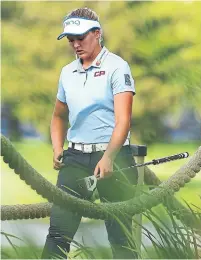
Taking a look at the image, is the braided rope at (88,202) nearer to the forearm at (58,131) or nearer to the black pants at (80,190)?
the black pants at (80,190)

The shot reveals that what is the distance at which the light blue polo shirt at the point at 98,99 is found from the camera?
3.25m

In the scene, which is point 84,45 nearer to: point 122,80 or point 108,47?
point 122,80

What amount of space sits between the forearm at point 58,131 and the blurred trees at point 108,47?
9812mm

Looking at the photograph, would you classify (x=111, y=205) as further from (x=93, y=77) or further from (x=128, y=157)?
(x=93, y=77)

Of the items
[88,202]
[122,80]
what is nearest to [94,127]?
[122,80]

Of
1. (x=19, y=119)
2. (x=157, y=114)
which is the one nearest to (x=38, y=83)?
(x=19, y=119)

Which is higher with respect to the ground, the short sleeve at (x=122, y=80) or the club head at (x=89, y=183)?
the short sleeve at (x=122, y=80)

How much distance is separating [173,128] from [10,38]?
380 cm

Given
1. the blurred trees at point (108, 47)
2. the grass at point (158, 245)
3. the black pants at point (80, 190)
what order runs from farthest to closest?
the blurred trees at point (108, 47), the black pants at point (80, 190), the grass at point (158, 245)

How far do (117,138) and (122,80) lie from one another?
0.82 ft

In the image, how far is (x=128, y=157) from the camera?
10.9ft

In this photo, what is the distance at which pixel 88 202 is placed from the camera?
311 cm

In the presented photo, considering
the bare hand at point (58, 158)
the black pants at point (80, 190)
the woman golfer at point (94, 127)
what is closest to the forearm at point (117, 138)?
the woman golfer at point (94, 127)

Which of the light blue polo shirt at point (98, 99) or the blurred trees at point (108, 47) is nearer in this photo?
the light blue polo shirt at point (98, 99)
